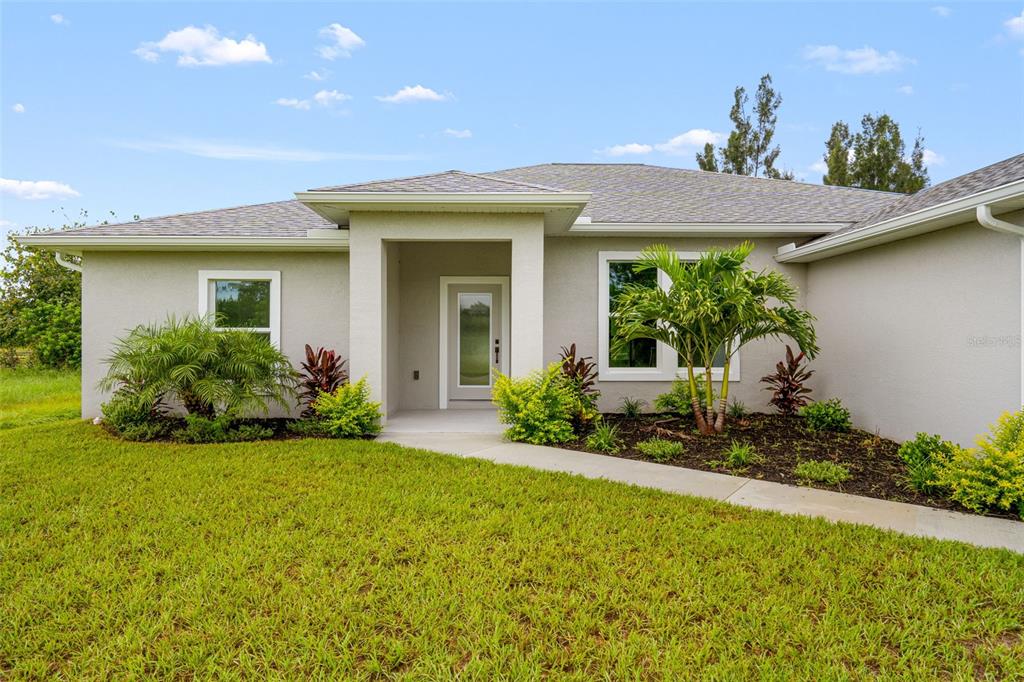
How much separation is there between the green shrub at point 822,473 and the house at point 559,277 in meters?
1.61

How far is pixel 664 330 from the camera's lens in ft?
23.5

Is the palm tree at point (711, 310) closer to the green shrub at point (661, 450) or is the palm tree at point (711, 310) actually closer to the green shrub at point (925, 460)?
the green shrub at point (661, 450)

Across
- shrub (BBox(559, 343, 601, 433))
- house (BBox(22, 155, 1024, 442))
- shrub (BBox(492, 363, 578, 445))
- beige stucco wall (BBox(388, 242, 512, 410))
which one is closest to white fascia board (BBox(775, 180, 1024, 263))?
house (BBox(22, 155, 1024, 442))

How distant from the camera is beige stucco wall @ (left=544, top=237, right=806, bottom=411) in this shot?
29.6 ft

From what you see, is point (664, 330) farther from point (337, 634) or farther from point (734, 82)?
point (734, 82)

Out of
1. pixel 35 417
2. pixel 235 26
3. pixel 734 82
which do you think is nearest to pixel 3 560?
pixel 35 417

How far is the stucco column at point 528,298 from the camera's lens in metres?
7.44

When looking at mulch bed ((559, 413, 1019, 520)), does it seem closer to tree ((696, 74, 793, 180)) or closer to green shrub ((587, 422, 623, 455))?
green shrub ((587, 422, 623, 455))

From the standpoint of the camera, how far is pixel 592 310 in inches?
357

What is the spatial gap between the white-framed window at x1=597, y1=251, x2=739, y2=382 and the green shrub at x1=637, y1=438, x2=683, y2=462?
98.9 inches

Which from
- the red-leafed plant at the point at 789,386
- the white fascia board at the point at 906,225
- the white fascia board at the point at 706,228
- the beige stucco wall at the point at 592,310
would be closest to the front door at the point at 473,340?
the beige stucco wall at the point at 592,310

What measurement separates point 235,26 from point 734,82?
25.0 meters

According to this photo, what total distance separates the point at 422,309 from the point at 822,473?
22.7 feet

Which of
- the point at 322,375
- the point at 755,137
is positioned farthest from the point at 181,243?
the point at 755,137
